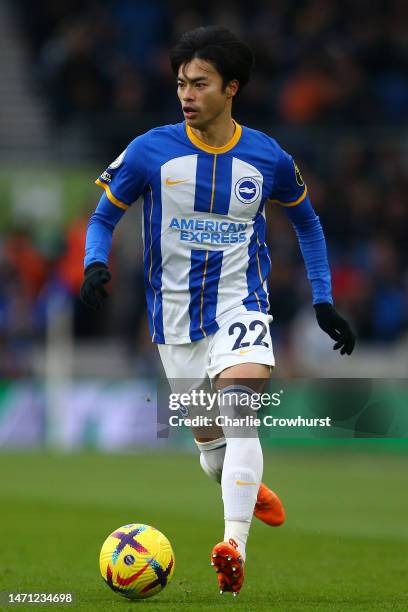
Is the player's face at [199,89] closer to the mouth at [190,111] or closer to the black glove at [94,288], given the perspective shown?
the mouth at [190,111]

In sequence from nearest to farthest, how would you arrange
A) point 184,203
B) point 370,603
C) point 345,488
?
point 370,603 < point 184,203 < point 345,488

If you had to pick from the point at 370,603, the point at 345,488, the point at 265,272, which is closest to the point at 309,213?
the point at 265,272

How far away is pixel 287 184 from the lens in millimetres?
6453

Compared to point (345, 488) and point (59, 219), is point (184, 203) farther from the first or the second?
point (59, 219)

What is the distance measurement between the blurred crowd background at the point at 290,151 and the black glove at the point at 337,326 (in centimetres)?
898

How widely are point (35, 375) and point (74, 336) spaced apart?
0.73 m

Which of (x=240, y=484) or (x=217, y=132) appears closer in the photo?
Answer: (x=240, y=484)

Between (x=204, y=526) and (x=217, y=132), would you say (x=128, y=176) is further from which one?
(x=204, y=526)

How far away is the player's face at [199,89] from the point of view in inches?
239

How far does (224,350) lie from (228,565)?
987 mm

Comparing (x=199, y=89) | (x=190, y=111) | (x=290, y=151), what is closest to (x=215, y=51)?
(x=199, y=89)

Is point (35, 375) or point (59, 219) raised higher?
point (59, 219)

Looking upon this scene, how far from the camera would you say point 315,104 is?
1755cm

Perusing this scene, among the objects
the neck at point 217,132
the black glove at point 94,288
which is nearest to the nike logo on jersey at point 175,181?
the neck at point 217,132
